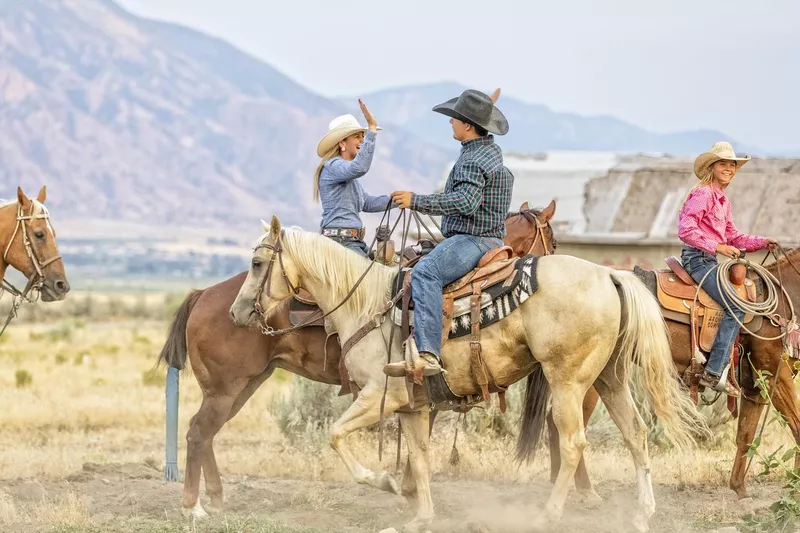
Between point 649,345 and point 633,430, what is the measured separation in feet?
2.69

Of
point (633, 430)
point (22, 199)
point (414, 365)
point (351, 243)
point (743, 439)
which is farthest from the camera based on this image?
point (22, 199)

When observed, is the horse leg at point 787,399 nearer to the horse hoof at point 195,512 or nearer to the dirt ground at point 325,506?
the dirt ground at point 325,506

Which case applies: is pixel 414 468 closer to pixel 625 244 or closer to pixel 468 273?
pixel 468 273

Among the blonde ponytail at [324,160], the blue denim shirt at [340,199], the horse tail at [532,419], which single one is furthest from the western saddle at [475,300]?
the blonde ponytail at [324,160]

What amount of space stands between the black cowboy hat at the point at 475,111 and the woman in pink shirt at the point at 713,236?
188 centimetres

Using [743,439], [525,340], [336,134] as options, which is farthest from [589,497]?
[336,134]

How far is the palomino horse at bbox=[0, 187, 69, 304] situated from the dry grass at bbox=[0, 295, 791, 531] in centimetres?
131

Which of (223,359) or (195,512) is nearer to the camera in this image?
(195,512)

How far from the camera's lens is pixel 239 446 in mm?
14734

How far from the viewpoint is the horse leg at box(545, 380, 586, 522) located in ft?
27.4

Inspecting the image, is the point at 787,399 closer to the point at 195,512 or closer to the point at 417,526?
the point at 417,526

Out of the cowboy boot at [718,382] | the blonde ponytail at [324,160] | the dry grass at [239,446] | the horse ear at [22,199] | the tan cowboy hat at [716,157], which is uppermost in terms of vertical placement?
the tan cowboy hat at [716,157]

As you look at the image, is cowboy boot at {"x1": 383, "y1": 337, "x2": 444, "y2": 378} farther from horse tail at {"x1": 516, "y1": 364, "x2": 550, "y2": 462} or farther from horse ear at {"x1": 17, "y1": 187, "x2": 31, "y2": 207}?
horse ear at {"x1": 17, "y1": 187, "x2": 31, "y2": 207}

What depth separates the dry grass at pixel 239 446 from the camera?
35.5 ft
